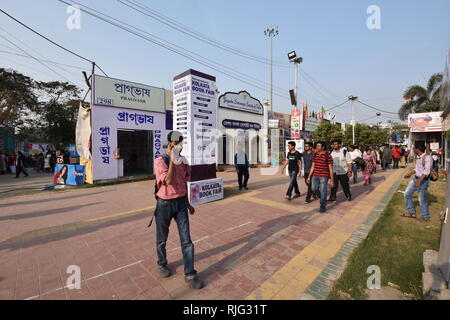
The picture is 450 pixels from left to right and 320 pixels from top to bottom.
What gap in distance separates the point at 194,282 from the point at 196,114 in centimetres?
472

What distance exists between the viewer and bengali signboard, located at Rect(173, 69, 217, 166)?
600cm

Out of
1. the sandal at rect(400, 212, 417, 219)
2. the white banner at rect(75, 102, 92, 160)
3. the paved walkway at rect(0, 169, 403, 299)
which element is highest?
the white banner at rect(75, 102, 92, 160)

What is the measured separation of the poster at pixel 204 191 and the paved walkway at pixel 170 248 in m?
0.29

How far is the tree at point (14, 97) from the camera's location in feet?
66.1

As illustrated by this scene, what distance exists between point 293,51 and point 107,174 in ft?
49.2

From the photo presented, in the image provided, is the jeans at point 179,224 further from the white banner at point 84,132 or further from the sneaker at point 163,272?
the white banner at point 84,132

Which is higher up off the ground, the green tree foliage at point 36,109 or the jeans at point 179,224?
→ the green tree foliage at point 36,109

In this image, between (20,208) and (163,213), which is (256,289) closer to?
(163,213)

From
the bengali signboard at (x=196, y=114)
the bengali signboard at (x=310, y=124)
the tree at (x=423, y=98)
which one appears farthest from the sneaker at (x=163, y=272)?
the tree at (x=423, y=98)

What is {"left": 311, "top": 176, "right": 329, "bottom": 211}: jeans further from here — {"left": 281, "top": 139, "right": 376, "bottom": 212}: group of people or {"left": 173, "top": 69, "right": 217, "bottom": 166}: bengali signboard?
{"left": 173, "top": 69, "right": 217, "bottom": 166}: bengali signboard

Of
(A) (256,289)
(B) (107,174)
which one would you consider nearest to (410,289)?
(A) (256,289)

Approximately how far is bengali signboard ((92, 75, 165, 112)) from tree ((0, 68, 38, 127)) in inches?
743

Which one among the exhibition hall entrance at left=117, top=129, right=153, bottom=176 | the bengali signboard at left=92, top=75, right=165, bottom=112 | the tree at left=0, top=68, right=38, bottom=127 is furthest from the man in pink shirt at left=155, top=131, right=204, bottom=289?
the tree at left=0, top=68, right=38, bottom=127

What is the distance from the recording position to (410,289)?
88.9 inches
